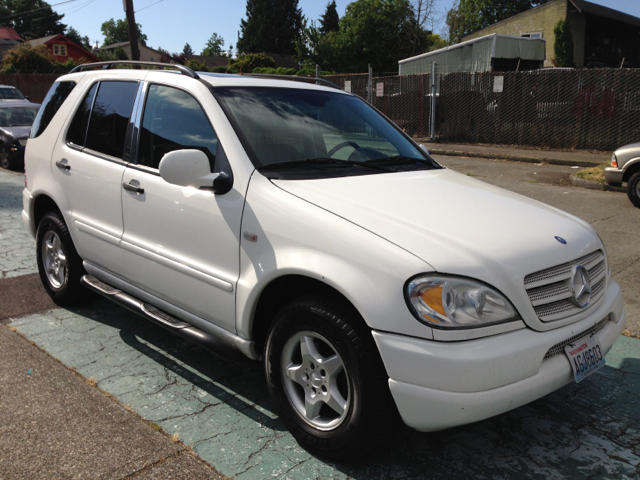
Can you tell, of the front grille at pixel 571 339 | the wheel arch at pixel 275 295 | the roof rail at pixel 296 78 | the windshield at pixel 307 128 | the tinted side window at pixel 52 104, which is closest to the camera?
the front grille at pixel 571 339

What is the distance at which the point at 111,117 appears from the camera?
408cm

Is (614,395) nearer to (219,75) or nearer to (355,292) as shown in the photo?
(355,292)

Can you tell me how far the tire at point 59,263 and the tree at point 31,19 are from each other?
324 feet

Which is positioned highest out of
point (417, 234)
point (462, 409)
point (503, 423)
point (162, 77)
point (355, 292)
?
point (162, 77)

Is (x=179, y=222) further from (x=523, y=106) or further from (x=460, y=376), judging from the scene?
(x=523, y=106)

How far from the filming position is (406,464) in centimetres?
279

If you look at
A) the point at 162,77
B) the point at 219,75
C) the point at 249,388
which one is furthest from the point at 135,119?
the point at 249,388

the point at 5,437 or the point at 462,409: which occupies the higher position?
the point at 462,409

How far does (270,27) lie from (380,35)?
37.2 m

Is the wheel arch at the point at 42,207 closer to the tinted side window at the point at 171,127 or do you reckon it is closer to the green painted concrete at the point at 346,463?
the green painted concrete at the point at 346,463

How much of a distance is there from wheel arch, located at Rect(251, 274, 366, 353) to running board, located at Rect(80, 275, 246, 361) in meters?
0.16

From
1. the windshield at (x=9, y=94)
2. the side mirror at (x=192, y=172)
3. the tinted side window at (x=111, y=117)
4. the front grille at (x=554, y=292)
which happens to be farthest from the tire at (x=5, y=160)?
the front grille at (x=554, y=292)

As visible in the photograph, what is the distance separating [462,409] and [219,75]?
262 centimetres

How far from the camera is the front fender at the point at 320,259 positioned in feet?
7.81
